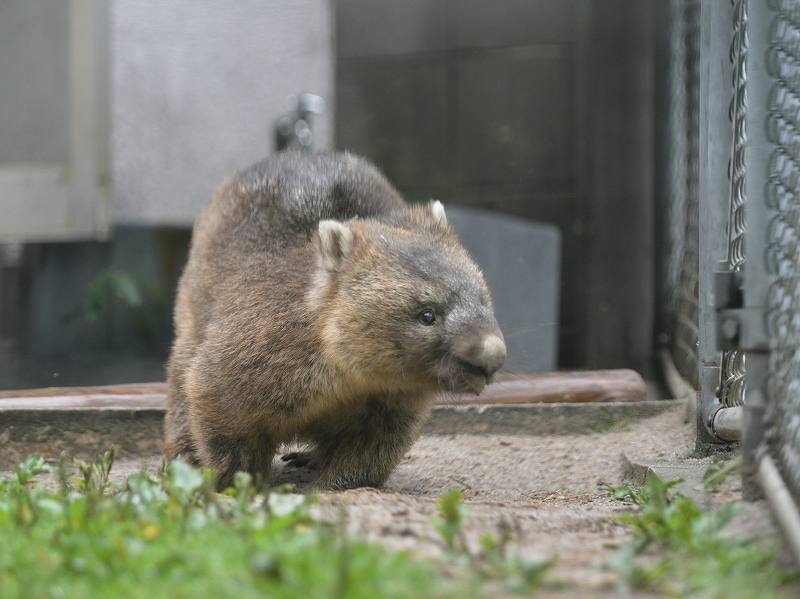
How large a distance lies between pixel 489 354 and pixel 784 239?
107cm

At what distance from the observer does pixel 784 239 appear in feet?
8.45

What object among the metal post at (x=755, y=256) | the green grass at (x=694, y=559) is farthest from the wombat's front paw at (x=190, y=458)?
the metal post at (x=755, y=256)

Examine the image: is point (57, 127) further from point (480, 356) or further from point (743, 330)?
point (743, 330)

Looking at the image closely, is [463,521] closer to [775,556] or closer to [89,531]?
[775,556]

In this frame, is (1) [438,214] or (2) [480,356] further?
(1) [438,214]

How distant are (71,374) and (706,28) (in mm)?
5819

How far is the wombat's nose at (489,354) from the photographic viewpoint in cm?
332

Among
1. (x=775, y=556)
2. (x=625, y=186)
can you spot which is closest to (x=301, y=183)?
(x=775, y=556)

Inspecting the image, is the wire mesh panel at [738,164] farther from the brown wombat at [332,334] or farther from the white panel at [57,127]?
the white panel at [57,127]

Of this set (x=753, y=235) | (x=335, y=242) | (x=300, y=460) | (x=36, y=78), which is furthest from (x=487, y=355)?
(x=36, y=78)

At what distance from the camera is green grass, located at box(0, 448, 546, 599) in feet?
5.49

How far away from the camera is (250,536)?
1.98 m

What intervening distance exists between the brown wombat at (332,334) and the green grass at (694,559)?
1143 mm

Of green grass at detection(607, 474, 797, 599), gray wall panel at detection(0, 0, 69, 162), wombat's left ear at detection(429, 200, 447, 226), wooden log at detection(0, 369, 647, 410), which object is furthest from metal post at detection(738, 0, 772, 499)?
gray wall panel at detection(0, 0, 69, 162)
